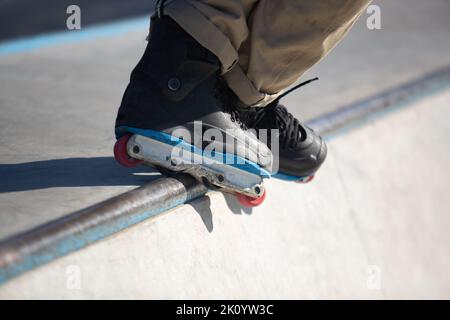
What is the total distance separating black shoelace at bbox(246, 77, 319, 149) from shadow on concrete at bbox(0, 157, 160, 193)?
41 cm

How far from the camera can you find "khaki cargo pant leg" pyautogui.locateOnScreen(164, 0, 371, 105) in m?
1.99

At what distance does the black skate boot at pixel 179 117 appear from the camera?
2.03 m

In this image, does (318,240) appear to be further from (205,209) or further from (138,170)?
(138,170)

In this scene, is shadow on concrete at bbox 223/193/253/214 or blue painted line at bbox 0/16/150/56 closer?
shadow on concrete at bbox 223/193/253/214

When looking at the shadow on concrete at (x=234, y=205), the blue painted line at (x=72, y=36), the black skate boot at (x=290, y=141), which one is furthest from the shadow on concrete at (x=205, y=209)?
the blue painted line at (x=72, y=36)

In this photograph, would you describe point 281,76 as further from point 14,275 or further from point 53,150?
point 14,275

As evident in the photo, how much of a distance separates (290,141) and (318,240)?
19.2 inches

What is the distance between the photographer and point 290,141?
2.48 metres

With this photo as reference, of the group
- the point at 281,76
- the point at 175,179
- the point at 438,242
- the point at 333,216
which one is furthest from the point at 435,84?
the point at 175,179

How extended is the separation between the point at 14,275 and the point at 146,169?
0.91 meters

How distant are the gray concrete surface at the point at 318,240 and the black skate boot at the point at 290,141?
4.6 inches

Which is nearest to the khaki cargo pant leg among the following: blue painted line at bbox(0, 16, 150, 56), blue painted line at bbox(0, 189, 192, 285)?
blue painted line at bbox(0, 189, 192, 285)

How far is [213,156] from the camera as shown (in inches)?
84.1

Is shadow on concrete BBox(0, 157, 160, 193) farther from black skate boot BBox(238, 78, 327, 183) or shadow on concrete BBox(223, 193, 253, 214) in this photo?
black skate boot BBox(238, 78, 327, 183)
